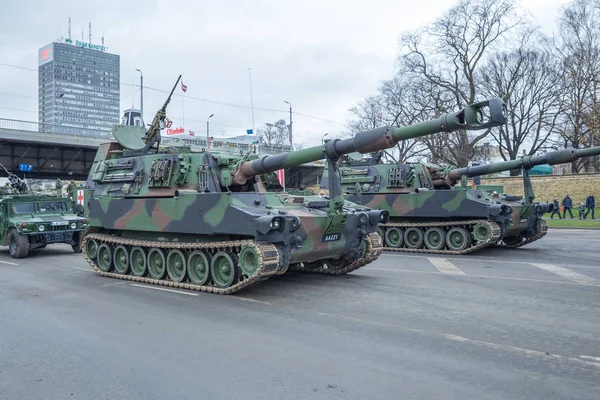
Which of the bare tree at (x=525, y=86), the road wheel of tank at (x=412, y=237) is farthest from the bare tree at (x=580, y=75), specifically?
the road wheel of tank at (x=412, y=237)

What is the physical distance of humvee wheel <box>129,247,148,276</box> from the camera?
37.9 feet

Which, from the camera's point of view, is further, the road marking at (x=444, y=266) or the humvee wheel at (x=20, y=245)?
the humvee wheel at (x=20, y=245)

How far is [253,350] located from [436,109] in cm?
3439

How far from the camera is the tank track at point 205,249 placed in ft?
29.6

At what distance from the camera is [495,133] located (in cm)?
4034

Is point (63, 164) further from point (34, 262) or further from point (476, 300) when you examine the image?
point (476, 300)

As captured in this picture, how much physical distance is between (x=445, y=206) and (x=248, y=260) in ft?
29.1

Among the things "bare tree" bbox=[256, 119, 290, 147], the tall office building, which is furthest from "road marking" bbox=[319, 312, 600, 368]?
"bare tree" bbox=[256, 119, 290, 147]

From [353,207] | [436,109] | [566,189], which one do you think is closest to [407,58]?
[436,109]

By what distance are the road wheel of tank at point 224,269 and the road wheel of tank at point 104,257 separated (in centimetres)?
344

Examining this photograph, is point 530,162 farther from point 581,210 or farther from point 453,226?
point 581,210

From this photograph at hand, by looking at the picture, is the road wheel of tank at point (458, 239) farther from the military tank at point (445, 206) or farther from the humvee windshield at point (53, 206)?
the humvee windshield at point (53, 206)

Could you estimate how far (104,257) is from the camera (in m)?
12.7

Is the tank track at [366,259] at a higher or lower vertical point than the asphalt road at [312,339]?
higher
